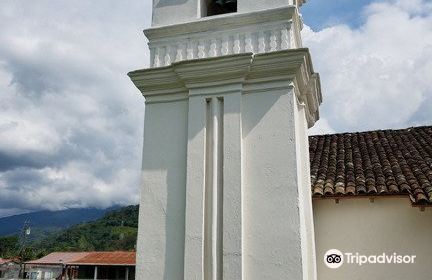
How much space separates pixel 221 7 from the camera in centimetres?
632

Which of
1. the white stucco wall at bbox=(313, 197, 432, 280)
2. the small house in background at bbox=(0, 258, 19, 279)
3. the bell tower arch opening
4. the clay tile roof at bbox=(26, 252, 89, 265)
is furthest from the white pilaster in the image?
the small house in background at bbox=(0, 258, 19, 279)

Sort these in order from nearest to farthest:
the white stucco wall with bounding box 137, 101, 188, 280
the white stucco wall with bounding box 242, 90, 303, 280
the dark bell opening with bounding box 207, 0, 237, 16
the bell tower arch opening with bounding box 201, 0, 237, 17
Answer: the white stucco wall with bounding box 242, 90, 303, 280, the white stucco wall with bounding box 137, 101, 188, 280, the bell tower arch opening with bounding box 201, 0, 237, 17, the dark bell opening with bounding box 207, 0, 237, 16

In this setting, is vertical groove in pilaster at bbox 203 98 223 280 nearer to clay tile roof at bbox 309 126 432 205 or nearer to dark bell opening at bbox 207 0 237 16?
dark bell opening at bbox 207 0 237 16

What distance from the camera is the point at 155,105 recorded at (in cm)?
545

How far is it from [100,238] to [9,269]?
44.3m

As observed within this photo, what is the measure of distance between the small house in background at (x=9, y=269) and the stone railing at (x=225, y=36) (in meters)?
42.8

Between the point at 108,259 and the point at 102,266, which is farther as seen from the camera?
the point at 102,266

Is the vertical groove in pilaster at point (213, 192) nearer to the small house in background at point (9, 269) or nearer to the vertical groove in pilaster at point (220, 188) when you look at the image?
the vertical groove in pilaster at point (220, 188)

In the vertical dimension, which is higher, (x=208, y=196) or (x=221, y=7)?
(x=221, y=7)

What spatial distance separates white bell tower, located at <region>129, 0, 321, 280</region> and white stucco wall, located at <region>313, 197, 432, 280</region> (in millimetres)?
1830

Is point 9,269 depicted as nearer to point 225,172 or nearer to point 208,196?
point 208,196

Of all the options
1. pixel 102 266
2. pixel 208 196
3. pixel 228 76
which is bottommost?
pixel 208 196

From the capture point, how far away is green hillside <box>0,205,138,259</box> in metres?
62.5

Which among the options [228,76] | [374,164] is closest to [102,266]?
[374,164]
